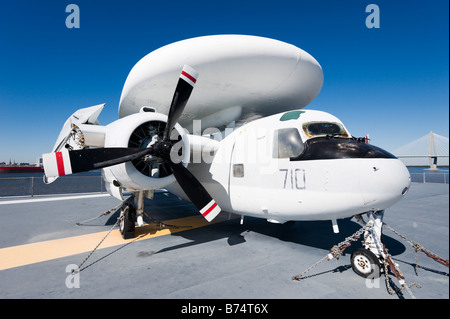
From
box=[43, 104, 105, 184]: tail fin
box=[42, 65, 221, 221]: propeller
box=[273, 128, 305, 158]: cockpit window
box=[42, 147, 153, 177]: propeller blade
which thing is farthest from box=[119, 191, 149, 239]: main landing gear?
box=[273, 128, 305, 158]: cockpit window

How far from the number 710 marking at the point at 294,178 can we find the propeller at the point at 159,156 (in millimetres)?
2124

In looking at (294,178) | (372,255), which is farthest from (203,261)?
(372,255)

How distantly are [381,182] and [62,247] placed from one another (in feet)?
26.0

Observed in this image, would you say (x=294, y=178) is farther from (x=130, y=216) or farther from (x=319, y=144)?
(x=130, y=216)

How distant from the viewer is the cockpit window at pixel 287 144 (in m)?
5.43

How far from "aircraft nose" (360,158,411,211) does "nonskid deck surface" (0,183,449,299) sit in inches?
59.4

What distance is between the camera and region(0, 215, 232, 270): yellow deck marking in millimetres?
5660

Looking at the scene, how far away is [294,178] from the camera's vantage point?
5.27 metres

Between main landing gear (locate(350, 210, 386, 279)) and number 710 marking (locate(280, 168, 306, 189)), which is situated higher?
number 710 marking (locate(280, 168, 306, 189))

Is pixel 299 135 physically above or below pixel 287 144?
above

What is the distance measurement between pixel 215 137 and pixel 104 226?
538 centimetres

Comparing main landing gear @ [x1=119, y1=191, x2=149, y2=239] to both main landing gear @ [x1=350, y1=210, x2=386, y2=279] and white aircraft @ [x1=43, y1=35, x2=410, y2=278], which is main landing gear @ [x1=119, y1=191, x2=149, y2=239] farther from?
main landing gear @ [x1=350, y1=210, x2=386, y2=279]

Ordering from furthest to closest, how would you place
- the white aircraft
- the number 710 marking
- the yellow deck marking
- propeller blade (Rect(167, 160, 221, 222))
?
propeller blade (Rect(167, 160, 221, 222)) < the yellow deck marking < the number 710 marking < the white aircraft
